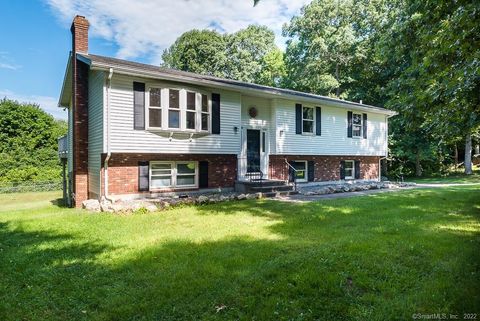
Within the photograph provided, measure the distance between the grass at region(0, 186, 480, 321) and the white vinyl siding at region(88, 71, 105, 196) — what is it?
378 centimetres

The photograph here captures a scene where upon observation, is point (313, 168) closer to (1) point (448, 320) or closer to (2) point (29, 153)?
(1) point (448, 320)

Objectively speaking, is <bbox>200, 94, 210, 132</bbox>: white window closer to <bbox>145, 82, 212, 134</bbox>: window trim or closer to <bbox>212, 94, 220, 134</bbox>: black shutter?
<bbox>145, 82, 212, 134</bbox>: window trim

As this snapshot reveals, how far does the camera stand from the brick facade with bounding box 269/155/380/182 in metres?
15.3

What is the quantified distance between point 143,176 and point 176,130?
6.61 feet

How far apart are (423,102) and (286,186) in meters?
6.65

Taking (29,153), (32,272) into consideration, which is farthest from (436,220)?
(29,153)

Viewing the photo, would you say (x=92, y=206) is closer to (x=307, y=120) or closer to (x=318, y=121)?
(x=307, y=120)

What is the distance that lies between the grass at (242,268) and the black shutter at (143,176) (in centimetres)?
351

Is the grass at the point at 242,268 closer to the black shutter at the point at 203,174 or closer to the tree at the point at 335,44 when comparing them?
the black shutter at the point at 203,174

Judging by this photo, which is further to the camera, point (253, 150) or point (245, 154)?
point (253, 150)

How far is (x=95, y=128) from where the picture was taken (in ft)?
38.2

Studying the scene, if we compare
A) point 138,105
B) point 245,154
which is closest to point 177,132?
point 138,105

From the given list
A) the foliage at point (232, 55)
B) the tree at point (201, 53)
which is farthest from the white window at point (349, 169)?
the tree at point (201, 53)

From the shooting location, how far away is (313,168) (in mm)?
16578
